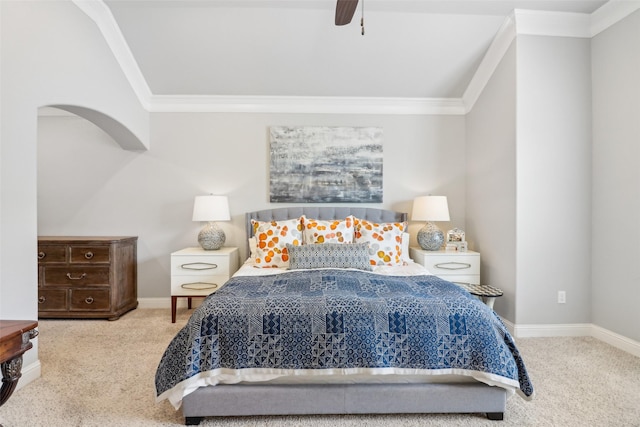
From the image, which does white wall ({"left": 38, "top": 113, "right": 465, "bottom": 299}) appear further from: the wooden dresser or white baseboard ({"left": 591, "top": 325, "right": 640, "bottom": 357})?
white baseboard ({"left": 591, "top": 325, "right": 640, "bottom": 357})

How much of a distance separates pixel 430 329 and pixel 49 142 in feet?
15.5

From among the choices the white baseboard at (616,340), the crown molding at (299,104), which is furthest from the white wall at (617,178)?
the crown molding at (299,104)

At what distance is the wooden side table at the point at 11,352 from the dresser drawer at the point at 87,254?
2244 mm

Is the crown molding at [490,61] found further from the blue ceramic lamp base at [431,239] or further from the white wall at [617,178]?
the blue ceramic lamp base at [431,239]

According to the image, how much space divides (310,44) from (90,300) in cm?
352

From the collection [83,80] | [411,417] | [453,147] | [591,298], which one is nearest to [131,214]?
[83,80]

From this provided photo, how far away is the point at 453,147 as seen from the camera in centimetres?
429

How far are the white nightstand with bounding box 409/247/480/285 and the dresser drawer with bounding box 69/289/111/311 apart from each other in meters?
3.38

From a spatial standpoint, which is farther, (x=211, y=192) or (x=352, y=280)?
(x=211, y=192)

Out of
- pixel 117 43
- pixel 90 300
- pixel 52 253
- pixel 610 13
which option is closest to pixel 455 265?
pixel 610 13

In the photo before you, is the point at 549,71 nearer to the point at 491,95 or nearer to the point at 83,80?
the point at 491,95

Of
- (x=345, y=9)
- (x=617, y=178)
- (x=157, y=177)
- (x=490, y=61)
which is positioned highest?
(x=490, y=61)

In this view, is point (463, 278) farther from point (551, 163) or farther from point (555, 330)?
point (551, 163)

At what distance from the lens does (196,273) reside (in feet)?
11.9
